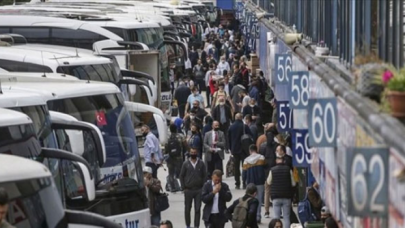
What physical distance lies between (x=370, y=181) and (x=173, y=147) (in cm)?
1869

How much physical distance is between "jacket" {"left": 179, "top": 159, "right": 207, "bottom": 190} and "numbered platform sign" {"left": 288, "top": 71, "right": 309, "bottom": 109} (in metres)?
7.24

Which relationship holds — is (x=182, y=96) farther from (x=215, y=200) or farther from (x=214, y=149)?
(x=215, y=200)

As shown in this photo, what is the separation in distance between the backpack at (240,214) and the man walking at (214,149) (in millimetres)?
7035

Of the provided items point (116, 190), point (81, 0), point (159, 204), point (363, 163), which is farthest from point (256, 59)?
point (363, 163)

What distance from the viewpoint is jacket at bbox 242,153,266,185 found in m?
26.2

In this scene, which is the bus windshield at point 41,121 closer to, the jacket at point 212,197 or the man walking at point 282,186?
the jacket at point 212,197

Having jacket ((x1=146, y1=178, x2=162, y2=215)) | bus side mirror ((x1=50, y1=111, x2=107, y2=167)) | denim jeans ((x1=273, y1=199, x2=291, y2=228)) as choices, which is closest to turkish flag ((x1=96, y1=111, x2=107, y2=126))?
bus side mirror ((x1=50, y1=111, x2=107, y2=167))

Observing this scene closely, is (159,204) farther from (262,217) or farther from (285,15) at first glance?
(285,15)

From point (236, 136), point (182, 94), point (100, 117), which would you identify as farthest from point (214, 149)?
point (182, 94)

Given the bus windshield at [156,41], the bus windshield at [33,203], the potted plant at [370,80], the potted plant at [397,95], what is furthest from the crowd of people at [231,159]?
the potted plant at [397,95]

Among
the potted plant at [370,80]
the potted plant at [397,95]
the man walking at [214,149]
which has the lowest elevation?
the man walking at [214,149]

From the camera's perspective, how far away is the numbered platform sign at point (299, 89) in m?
17.1

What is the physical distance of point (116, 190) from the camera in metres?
20.5

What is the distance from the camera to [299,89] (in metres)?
17.5
